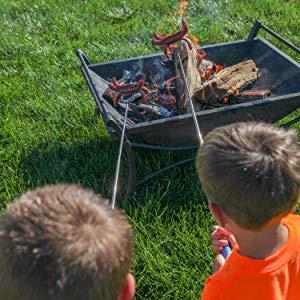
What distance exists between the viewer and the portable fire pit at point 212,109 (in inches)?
116

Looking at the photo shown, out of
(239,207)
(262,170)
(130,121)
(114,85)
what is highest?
(114,85)

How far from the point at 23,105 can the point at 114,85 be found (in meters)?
1.27

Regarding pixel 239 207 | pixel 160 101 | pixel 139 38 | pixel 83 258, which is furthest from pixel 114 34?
pixel 83 258

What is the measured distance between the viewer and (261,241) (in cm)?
176

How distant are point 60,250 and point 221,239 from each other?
1.24 metres

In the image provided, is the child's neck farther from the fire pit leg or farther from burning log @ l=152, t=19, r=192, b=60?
burning log @ l=152, t=19, r=192, b=60

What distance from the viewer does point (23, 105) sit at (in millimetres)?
4168

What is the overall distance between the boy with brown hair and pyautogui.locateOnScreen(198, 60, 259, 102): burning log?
1.58m

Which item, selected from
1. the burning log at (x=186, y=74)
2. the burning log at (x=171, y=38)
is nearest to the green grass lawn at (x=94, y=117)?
the burning log at (x=186, y=74)

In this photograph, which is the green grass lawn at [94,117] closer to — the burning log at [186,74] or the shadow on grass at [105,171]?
the shadow on grass at [105,171]

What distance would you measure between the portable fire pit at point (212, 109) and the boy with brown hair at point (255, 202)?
3.96 feet

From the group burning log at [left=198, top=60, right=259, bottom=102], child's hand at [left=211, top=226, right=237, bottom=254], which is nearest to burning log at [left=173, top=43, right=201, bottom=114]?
burning log at [left=198, top=60, right=259, bottom=102]

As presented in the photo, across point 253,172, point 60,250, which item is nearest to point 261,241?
point 253,172

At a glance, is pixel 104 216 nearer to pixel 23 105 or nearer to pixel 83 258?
pixel 83 258
